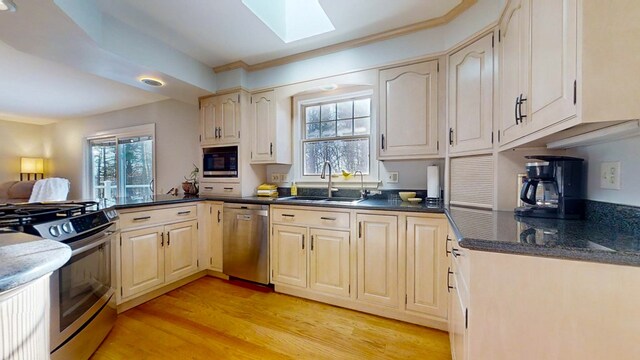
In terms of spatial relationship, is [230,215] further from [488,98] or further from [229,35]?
[488,98]

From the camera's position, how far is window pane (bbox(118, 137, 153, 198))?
4.02 meters

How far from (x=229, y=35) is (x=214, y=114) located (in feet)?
3.37

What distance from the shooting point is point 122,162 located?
4297mm

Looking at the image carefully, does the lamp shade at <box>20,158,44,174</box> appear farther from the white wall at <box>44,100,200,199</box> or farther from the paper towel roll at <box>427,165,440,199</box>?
the paper towel roll at <box>427,165,440,199</box>

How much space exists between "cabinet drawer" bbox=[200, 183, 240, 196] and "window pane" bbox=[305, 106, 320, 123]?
46.1 inches

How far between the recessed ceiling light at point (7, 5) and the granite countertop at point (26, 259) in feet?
5.10

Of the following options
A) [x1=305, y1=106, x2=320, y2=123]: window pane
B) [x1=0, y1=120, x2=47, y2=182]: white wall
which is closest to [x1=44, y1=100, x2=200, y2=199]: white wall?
[x1=0, y1=120, x2=47, y2=182]: white wall

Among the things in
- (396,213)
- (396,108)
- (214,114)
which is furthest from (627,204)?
(214,114)

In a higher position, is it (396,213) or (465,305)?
(396,213)

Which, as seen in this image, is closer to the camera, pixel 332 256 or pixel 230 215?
pixel 332 256

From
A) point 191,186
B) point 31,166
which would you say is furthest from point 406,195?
point 31,166

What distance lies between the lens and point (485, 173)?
71.9 inches

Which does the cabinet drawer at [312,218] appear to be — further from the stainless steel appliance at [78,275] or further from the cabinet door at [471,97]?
the stainless steel appliance at [78,275]

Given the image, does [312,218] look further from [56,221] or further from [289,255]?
[56,221]
